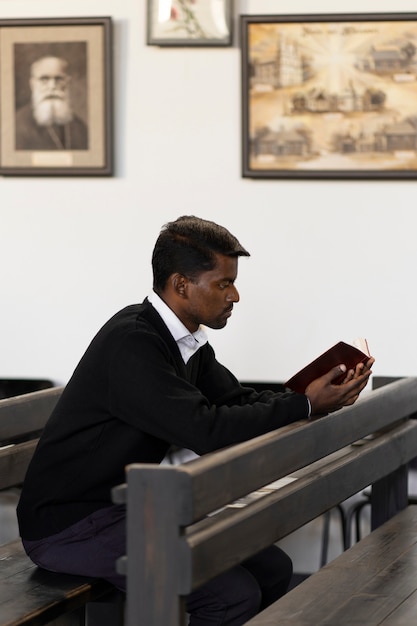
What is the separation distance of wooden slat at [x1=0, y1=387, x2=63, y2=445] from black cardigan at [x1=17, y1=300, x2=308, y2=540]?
0.39m

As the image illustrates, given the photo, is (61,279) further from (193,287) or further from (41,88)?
(193,287)

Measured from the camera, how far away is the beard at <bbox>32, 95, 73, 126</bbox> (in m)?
4.61

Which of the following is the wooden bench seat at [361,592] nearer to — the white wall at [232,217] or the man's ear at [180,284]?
the man's ear at [180,284]

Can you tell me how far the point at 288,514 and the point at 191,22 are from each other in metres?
2.38

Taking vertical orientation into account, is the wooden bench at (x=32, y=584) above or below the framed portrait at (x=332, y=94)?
below

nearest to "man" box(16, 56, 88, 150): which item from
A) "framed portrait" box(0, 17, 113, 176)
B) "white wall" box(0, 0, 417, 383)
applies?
"framed portrait" box(0, 17, 113, 176)

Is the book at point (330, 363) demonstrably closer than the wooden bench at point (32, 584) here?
No

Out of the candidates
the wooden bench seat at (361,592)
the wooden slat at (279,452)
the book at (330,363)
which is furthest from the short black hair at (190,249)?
the wooden bench seat at (361,592)

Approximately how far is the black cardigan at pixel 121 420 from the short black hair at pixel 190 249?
112 millimetres

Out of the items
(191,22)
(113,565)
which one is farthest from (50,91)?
(113,565)

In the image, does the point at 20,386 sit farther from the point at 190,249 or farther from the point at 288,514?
the point at 288,514

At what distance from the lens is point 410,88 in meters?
4.44

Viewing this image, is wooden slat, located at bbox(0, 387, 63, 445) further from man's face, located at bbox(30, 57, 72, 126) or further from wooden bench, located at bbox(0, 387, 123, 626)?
man's face, located at bbox(30, 57, 72, 126)

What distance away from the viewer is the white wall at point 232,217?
4547 mm
